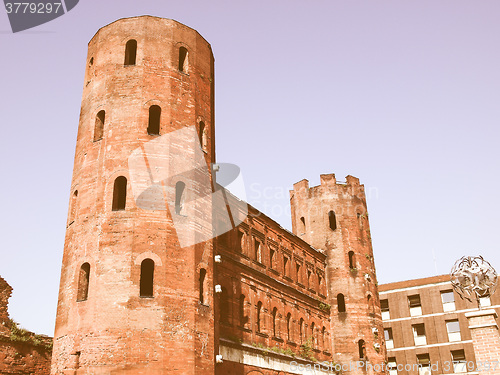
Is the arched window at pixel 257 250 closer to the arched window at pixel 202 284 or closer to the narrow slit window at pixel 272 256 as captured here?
the narrow slit window at pixel 272 256

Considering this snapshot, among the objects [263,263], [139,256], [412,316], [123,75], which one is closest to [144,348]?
[139,256]

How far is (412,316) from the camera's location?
46.5 meters

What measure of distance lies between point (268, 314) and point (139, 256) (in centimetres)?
1099

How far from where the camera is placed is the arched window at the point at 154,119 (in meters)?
20.6

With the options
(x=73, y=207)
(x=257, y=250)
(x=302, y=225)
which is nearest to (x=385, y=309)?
(x=302, y=225)

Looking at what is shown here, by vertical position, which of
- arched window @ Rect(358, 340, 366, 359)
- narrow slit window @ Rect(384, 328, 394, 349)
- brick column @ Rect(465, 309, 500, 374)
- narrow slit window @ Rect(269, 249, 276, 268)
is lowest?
brick column @ Rect(465, 309, 500, 374)

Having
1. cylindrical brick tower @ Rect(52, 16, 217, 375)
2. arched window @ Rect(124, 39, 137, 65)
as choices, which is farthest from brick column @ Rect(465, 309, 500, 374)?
arched window @ Rect(124, 39, 137, 65)

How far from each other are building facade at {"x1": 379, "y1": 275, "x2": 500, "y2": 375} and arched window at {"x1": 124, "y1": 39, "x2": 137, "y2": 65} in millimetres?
34148

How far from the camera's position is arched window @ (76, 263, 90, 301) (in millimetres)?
18000

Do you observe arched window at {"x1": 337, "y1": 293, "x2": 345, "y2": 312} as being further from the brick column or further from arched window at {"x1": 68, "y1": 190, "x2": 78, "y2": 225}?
the brick column

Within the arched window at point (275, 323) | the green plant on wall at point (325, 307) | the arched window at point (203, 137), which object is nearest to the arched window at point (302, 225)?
the green plant on wall at point (325, 307)

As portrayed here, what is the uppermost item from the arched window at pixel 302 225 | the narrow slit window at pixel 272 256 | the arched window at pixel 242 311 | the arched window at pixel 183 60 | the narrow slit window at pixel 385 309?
the arched window at pixel 183 60

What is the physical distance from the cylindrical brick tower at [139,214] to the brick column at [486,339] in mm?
8474

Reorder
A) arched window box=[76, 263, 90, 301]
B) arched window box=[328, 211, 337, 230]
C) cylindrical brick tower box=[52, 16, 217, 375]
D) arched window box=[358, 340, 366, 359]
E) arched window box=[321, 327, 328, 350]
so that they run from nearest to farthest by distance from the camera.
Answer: cylindrical brick tower box=[52, 16, 217, 375] → arched window box=[76, 263, 90, 301] → arched window box=[321, 327, 328, 350] → arched window box=[358, 340, 366, 359] → arched window box=[328, 211, 337, 230]
